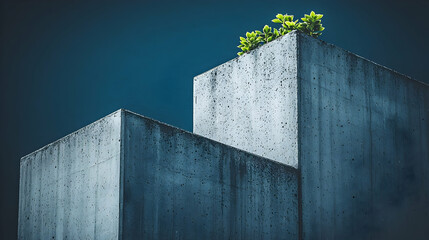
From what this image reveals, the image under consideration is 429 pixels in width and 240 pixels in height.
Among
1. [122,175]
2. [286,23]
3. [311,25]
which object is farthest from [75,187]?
[311,25]

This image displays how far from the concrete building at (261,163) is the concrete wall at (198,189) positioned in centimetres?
1

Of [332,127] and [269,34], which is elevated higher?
[269,34]

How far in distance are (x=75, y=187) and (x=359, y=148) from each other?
450cm

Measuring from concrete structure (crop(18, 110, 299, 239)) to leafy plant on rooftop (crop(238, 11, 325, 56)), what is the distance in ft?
8.55

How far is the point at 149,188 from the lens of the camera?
8.79m

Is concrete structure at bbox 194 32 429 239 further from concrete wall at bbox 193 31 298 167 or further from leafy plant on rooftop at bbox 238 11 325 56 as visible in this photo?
leafy plant on rooftop at bbox 238 11 325 56

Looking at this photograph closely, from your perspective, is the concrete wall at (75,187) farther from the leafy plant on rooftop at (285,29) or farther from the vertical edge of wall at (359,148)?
the leafy plant on rooftop at (285,29)

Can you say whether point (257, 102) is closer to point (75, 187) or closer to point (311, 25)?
point (311, 25)

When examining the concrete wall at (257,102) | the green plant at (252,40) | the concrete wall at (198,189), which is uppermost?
the green plant at (252,40)

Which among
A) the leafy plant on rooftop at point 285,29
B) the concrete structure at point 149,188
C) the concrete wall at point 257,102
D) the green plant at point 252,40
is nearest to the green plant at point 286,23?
the leafy plant on rooftop at point 285,29

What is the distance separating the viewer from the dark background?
17.7 metres

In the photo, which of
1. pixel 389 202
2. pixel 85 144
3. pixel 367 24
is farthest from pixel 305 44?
pixel 367 24

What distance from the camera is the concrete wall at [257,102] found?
10500 millimetres

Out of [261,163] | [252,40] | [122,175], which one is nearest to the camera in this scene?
[122,175]
